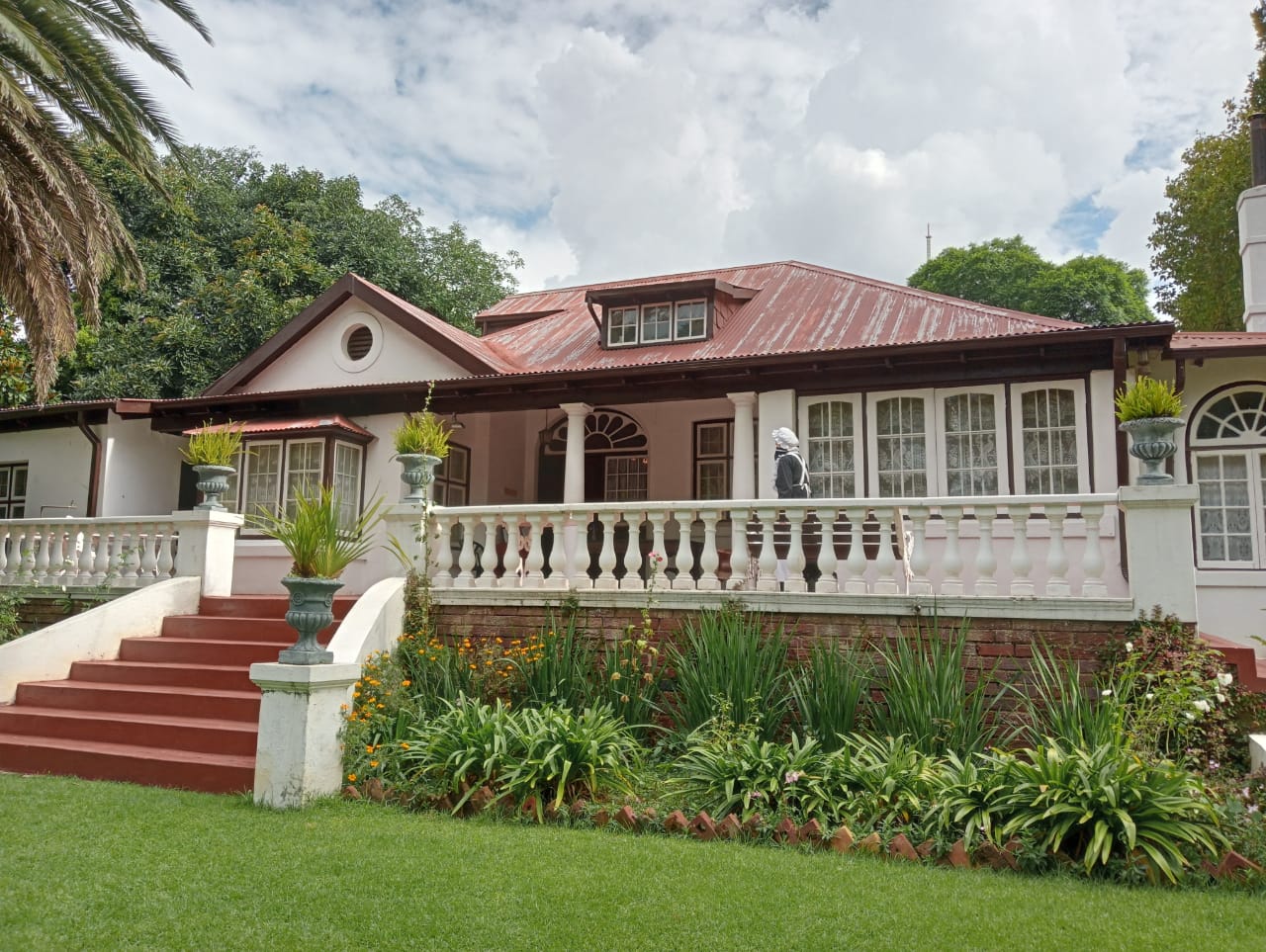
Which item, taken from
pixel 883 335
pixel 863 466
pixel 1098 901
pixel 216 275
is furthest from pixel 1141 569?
pixel 216 275

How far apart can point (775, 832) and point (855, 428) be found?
6.68 m

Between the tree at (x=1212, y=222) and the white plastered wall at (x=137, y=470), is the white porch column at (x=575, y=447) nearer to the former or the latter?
the white plastered wall at (x=137, y=470)

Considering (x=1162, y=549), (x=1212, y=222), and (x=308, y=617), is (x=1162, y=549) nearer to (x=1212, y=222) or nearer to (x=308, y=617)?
(x=308, y=617)

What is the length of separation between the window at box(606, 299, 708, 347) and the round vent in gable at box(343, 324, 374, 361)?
145 inches

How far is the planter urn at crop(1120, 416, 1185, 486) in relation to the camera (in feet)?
22.4

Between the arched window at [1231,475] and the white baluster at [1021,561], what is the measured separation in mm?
4741

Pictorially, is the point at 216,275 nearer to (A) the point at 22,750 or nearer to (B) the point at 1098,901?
(A) the point at 22,750

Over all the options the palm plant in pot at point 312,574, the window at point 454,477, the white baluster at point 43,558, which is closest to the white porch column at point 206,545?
the white baluster at point 43,558

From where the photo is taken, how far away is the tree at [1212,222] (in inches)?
784

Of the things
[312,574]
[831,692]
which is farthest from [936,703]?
[312,574]

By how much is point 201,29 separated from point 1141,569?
989 cm

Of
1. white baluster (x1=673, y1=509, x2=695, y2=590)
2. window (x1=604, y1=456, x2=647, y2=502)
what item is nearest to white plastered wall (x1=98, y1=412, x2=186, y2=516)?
window (x1=604, y1=456, x2=647, y2=502)

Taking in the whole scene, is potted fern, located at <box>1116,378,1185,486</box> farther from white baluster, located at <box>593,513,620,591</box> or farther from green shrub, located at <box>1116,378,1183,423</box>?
white baluster, located at <box>593,513,620,591</box>

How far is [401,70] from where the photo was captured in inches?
437
